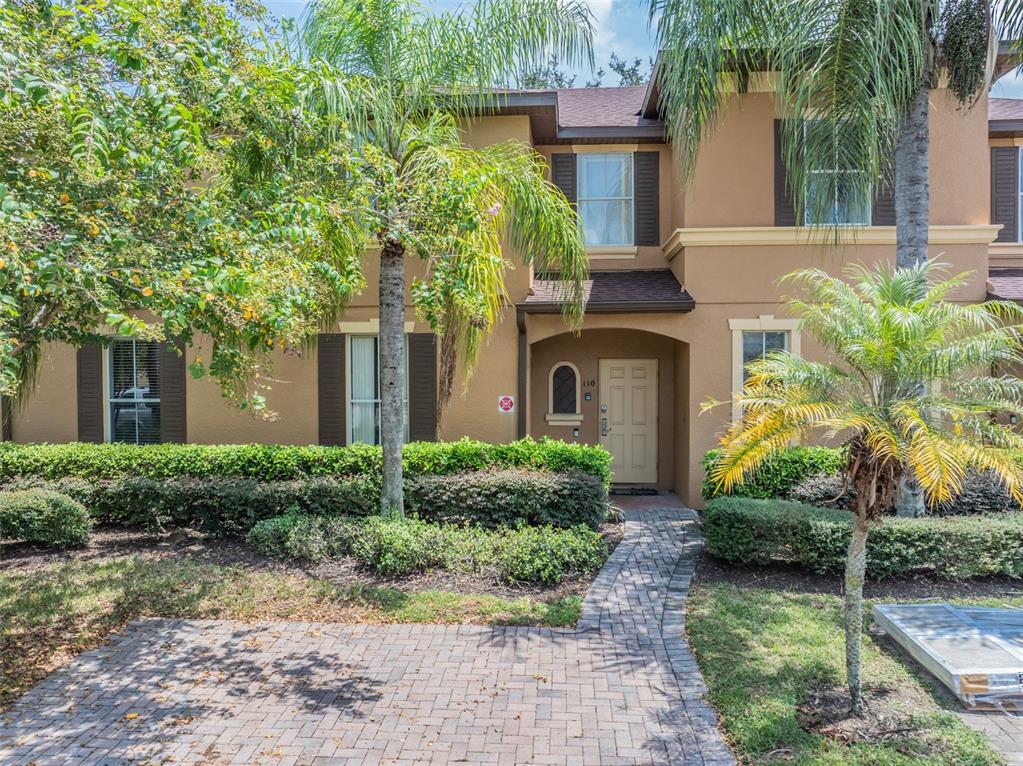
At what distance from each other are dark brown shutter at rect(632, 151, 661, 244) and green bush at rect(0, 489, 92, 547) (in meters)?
9.37

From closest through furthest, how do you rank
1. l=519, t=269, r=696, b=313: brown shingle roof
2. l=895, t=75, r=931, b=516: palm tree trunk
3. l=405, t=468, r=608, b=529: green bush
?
l=895, t=75, r=931, b=516: palm tree trunk
l=405, t=468, r=608, b=529: green bush
l=519, t=269, r=696, b=313: brown shingle roof

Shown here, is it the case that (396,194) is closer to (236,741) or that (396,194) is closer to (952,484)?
(236,741)

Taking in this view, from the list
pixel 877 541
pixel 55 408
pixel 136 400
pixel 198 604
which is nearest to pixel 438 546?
pixel 198 604

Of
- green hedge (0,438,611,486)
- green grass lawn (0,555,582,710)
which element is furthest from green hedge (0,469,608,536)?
green grass lawn (0,555,582,710)

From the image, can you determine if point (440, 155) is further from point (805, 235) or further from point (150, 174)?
point (805, 235)

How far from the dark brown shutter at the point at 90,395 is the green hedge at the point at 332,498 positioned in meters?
1.90

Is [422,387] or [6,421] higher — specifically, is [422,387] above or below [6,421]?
above

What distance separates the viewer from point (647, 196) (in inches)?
442

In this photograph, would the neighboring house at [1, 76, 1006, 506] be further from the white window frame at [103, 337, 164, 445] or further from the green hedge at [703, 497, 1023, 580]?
the green hedge at [703, 497, 1023, 580]

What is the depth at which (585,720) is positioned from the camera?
164 inches

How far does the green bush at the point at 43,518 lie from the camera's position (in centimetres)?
768

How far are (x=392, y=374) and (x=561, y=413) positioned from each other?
496 cm

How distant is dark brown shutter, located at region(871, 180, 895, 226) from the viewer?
385 inches

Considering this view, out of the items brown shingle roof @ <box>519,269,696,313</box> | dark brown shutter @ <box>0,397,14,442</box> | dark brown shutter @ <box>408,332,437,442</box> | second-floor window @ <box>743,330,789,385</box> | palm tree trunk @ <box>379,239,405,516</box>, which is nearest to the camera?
palm tree trunk @ <box>379,239,405,516</box>
